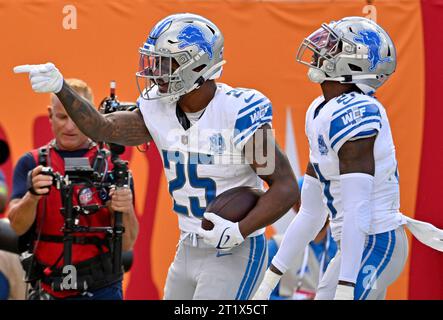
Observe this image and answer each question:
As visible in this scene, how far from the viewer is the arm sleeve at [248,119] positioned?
3.72 m

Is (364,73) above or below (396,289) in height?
above

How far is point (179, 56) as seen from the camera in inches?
151

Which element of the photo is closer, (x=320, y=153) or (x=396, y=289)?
(x=320, y=153)

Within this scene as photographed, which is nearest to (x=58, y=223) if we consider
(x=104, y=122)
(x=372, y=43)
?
(x=104, y=122)

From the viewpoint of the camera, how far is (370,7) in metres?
5.57

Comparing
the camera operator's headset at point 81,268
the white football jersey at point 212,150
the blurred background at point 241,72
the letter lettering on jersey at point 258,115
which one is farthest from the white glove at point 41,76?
the blurred background at point 241,72

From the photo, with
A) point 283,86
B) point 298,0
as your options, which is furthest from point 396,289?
point 298,0

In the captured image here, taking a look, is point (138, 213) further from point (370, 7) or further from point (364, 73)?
point (364, 73)

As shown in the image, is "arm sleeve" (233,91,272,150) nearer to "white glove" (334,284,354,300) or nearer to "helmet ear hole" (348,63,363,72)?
"helmet ear hole" (348,63,363,72)

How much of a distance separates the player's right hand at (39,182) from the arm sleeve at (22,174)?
27cm

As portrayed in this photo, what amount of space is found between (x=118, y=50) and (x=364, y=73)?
2.12 metres

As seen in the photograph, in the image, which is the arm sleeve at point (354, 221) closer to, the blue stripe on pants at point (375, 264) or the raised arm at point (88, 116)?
the blue stripe on pants at point (375, 264)

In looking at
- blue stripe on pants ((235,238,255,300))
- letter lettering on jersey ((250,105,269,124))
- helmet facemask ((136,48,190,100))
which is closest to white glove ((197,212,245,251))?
blue stripe on pants ((235,238,255,300))

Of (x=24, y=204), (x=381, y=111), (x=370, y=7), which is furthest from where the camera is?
(x=370, y=7)
